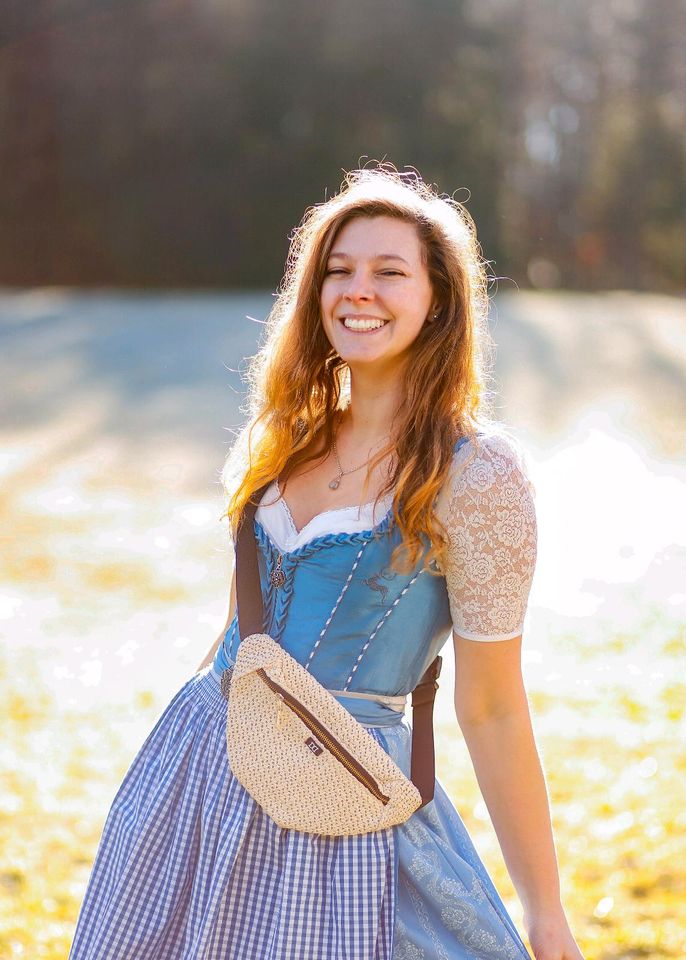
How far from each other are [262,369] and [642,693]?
3682 mm

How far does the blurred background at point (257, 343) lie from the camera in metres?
4.21

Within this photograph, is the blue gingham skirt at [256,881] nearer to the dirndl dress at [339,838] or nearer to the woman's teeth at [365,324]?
the dirndl dress at [339,838]

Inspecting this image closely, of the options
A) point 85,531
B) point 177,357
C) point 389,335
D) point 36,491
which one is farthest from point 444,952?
point 177,357

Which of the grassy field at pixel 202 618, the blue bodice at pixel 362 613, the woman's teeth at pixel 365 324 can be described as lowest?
the grassy field at pixel 202 618

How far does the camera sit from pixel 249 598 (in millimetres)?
1571

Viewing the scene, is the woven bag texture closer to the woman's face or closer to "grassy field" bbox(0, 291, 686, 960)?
the woman's face

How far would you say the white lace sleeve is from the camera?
57.5 inches

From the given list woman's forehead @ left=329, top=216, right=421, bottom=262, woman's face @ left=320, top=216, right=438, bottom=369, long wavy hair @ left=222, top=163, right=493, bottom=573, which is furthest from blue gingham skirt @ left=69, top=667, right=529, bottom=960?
woman's forehead @ left=329, top=216, right=421, bottom=262

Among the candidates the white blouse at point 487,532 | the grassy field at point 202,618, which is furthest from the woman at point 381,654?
the grassy field at point 202,618

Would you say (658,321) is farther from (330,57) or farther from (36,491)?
(36,491)

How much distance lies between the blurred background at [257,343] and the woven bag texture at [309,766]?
186 centimetres

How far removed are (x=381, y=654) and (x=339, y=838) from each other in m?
0.23

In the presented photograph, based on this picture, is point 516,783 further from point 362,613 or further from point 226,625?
point 226,625

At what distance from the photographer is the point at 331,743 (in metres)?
1.46
